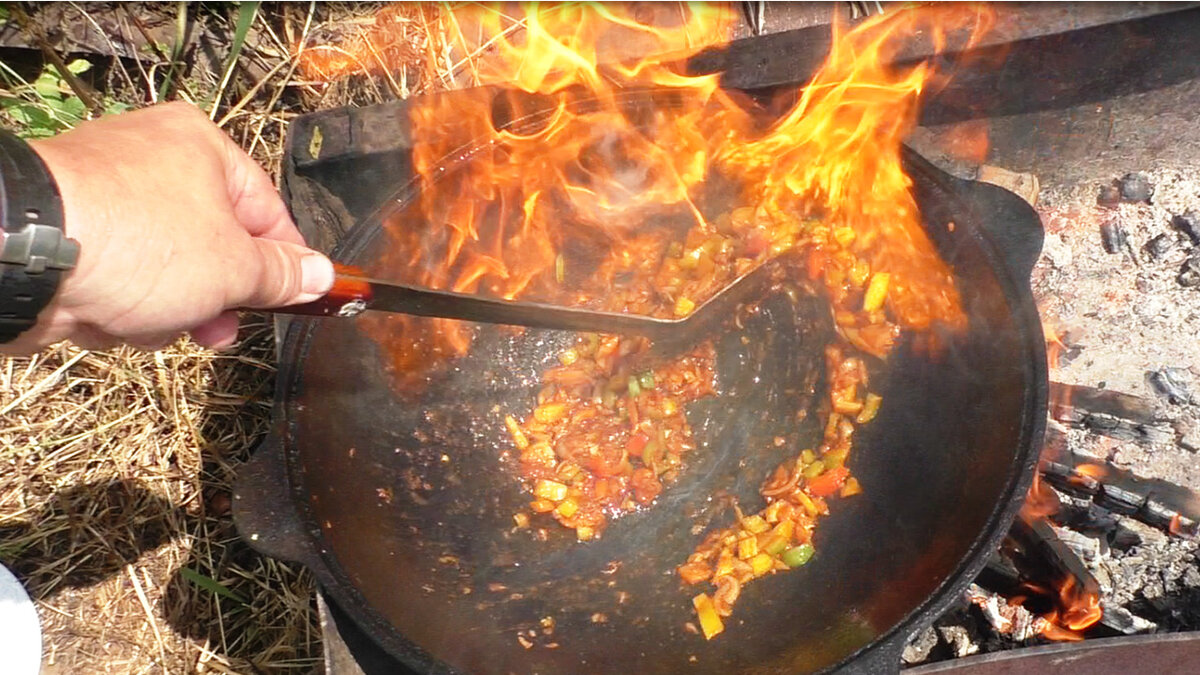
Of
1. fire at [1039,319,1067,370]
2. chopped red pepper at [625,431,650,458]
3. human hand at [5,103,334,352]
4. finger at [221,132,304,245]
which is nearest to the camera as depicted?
human hand at [5,103,334,352]

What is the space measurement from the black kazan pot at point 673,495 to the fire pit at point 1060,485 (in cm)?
44

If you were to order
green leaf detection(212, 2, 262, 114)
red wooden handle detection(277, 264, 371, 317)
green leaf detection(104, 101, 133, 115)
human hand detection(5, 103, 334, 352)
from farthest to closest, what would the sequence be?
green leaf detection(104, 101, 133, 115) → green leaf detection(212, 2, 262, 114) → red wooden handle detection(277, 264, 371, 317) → human hand detection(5, 103, 334, 352)

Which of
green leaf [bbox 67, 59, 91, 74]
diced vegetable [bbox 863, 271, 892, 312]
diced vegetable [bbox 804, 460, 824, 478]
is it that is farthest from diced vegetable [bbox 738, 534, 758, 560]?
green leaf [bbox 67, 59, 91, 74]

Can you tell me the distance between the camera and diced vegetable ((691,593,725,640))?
253 centimetres

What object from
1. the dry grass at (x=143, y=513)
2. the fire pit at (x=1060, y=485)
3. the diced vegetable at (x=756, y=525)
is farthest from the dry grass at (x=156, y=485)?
the diced vegetable at (x=756, y=525)

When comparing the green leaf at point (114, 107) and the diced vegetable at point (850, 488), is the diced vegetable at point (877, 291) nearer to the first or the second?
the diced vegetable at point (850, 488)

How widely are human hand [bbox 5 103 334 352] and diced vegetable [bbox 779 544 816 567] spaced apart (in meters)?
1.61

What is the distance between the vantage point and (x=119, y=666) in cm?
313

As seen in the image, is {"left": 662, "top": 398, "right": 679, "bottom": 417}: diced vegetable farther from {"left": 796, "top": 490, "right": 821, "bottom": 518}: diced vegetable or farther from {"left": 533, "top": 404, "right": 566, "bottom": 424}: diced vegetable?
{"left": 796, "top": 490, "right": 821, "bottom": 518}: diced vegetable

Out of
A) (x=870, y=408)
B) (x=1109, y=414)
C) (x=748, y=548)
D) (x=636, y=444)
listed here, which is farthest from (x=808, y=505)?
(x=1109, y=414)

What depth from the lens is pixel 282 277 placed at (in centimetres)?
191

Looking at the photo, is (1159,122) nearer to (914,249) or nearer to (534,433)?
(914,249)

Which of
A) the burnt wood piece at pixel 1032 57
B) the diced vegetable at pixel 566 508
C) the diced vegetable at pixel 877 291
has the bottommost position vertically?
the diced vegetable at pixel 566 508

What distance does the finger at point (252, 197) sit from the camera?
213cm
